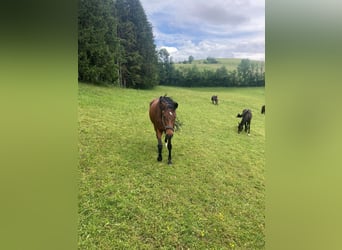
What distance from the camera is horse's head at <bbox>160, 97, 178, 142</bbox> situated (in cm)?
186

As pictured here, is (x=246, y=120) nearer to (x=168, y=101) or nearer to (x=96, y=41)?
(x=168, y=101)

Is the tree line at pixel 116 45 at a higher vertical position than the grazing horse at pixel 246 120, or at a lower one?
higher

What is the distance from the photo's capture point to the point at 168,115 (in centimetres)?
186

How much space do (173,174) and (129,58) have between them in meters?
0.78

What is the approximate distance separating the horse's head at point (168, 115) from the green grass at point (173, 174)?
3.6 inches

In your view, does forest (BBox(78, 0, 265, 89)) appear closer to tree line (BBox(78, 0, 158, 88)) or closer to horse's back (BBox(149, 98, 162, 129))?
tree line (BBox(78, 0, 158, 88))

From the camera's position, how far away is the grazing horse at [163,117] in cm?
187

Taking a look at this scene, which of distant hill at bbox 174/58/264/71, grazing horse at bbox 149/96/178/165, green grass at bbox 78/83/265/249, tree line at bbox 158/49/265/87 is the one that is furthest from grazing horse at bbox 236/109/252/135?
grazing horse at bbox 149/96/178/165

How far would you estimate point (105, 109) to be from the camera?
187 cm

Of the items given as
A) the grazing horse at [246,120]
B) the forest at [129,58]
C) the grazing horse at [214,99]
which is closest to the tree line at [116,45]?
the forest at [129,58]

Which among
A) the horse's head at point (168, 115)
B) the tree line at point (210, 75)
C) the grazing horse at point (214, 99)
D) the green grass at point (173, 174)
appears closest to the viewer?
the green grass at point (173, 174)

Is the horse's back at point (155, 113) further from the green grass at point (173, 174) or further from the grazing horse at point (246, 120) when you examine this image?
the grazing horse at point (246, 120)
